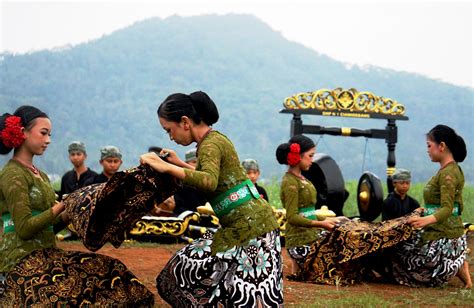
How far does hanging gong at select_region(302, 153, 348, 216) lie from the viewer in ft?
36.9

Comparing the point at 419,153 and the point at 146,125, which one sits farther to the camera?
the point at 419,153

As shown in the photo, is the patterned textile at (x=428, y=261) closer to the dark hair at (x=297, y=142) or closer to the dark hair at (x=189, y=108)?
the dark hair at (x=297, y=142)

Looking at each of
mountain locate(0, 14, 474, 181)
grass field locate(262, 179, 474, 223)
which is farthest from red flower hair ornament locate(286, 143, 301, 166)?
mountain locate(0, 14, 474, 181)

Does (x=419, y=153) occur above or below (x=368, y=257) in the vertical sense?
below

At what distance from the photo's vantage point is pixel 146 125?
5084cm

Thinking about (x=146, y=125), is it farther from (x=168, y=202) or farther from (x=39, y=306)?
(x=39, y=306)

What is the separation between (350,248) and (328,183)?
4332 millimetres

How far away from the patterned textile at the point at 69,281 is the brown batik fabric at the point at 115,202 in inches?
13.5

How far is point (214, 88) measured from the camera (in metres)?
58.9

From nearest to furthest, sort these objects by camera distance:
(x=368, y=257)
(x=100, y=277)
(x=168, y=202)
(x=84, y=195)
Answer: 1. (x=84, y=195)
2. (x=100, y=277)
3. (x=368, y=257)
4. (x=168, y=202)

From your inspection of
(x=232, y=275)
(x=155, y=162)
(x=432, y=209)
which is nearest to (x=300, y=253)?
(x=432, y=209)

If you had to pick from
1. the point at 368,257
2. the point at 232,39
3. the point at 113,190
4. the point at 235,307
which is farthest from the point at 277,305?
the point at 232,39

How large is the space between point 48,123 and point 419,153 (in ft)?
172

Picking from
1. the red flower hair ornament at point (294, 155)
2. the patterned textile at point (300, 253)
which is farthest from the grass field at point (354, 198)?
the red flower hair ornament at point (294, 155)
